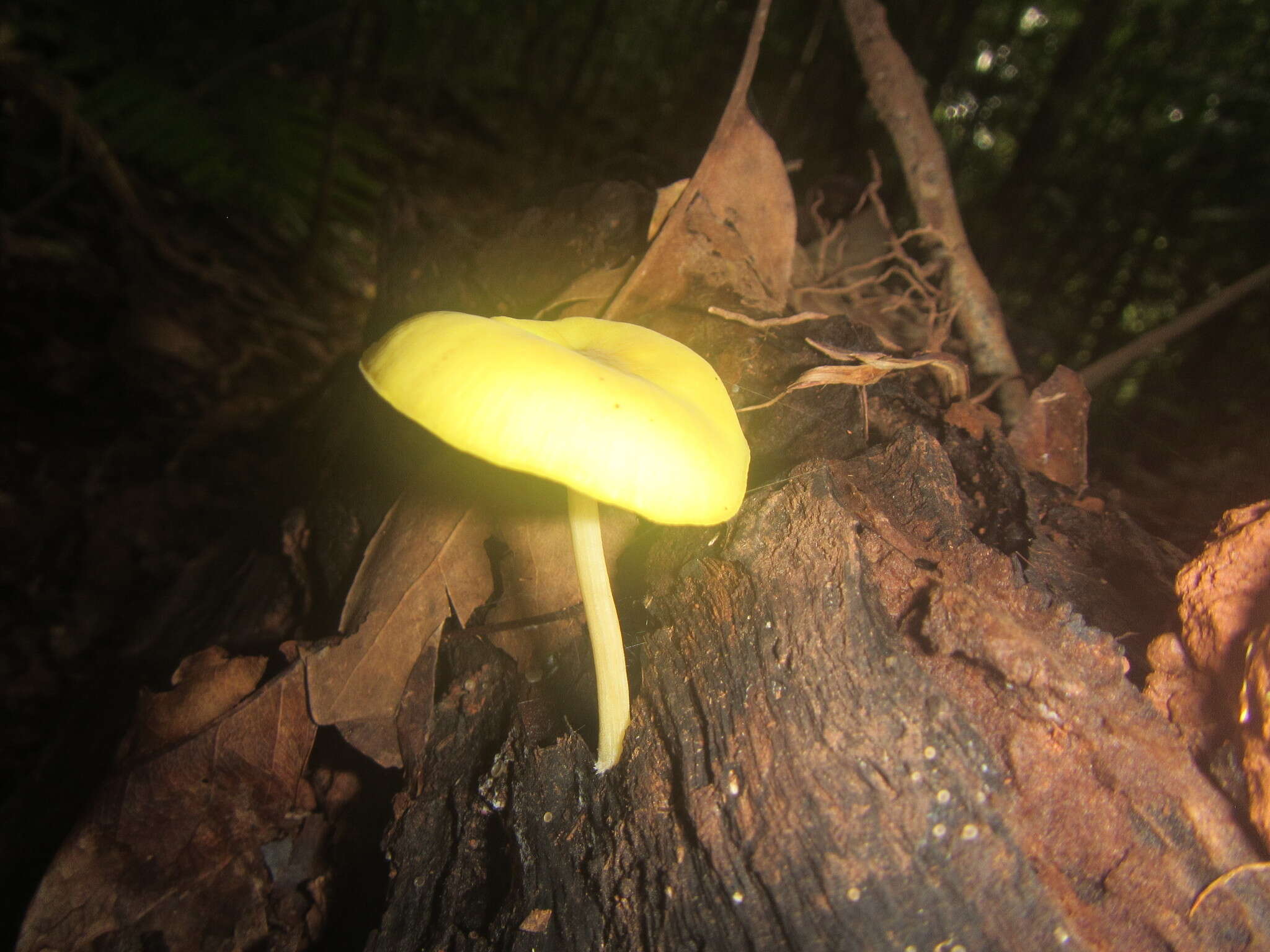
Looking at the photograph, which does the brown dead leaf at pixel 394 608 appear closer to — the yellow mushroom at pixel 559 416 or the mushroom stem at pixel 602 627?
the mushroom stem at pixel 602 627

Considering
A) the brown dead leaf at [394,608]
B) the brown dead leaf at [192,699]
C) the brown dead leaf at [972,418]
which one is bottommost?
the brown dead leaf at [192,699]

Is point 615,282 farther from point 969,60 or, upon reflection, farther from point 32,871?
point 969,60

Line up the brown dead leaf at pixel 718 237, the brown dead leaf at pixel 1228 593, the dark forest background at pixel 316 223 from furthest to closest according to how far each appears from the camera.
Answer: the dark forest background at pixel 316 223 < the brown dead leaf at pixel 718 237 < the brown dead leaf at pixel 1228 593

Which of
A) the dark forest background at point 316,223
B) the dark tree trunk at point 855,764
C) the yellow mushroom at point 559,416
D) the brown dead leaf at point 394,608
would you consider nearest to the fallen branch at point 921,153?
the dark forest background at point 316,223

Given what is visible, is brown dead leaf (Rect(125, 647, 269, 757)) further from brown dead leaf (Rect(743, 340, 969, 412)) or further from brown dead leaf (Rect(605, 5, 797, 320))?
brown dead leaf (Rect(743, 340, 969, 412))

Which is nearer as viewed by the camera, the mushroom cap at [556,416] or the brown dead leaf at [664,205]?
the mushroom cap at [556,416]

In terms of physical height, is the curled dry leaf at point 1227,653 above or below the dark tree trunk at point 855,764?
above

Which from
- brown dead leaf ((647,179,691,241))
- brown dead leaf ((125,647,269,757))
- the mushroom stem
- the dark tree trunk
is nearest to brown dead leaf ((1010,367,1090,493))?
the dark tree trunk
